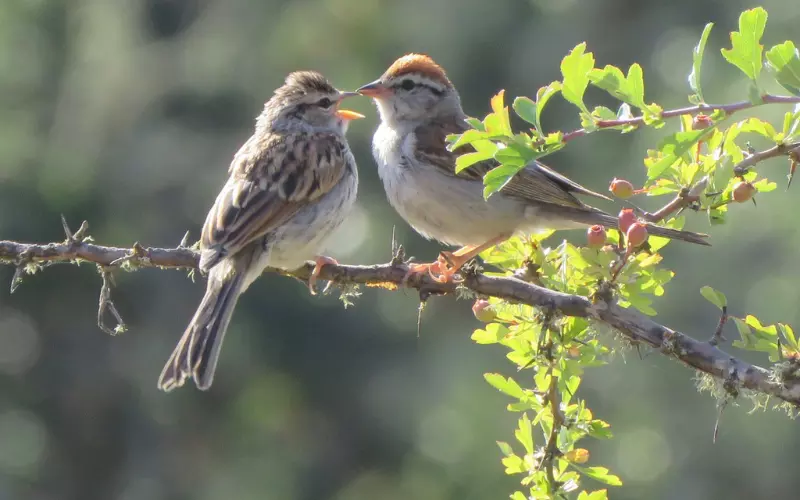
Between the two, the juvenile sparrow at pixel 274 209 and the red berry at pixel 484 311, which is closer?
the red berry at pixel 484 311

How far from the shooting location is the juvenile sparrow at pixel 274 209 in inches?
163

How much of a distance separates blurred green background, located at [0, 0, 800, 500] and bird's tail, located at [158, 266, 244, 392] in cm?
535

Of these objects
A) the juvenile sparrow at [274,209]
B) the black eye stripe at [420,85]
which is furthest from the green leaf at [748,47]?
the black eye stripe at [420,85]

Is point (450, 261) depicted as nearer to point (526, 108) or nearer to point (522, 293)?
point (522, 293)

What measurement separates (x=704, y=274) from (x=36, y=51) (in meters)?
8.93

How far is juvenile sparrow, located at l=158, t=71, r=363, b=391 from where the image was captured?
4152 millimetres

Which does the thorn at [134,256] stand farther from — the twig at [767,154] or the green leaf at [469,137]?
the twig at [767,154]

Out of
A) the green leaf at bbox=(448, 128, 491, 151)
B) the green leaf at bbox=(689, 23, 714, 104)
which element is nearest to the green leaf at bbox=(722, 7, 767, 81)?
the green leaf at bbox=(689, 23, 714, 104)

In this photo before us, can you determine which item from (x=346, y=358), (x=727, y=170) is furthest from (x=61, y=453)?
(x=727, y=170)

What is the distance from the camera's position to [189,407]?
12.7 meters

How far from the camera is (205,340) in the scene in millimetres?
4090

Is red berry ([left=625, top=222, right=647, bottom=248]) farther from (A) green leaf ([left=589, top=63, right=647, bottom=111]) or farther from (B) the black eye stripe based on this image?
(B) the black eye stripe

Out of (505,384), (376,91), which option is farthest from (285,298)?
(505,384)

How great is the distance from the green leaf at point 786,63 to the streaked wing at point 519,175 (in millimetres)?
2274
